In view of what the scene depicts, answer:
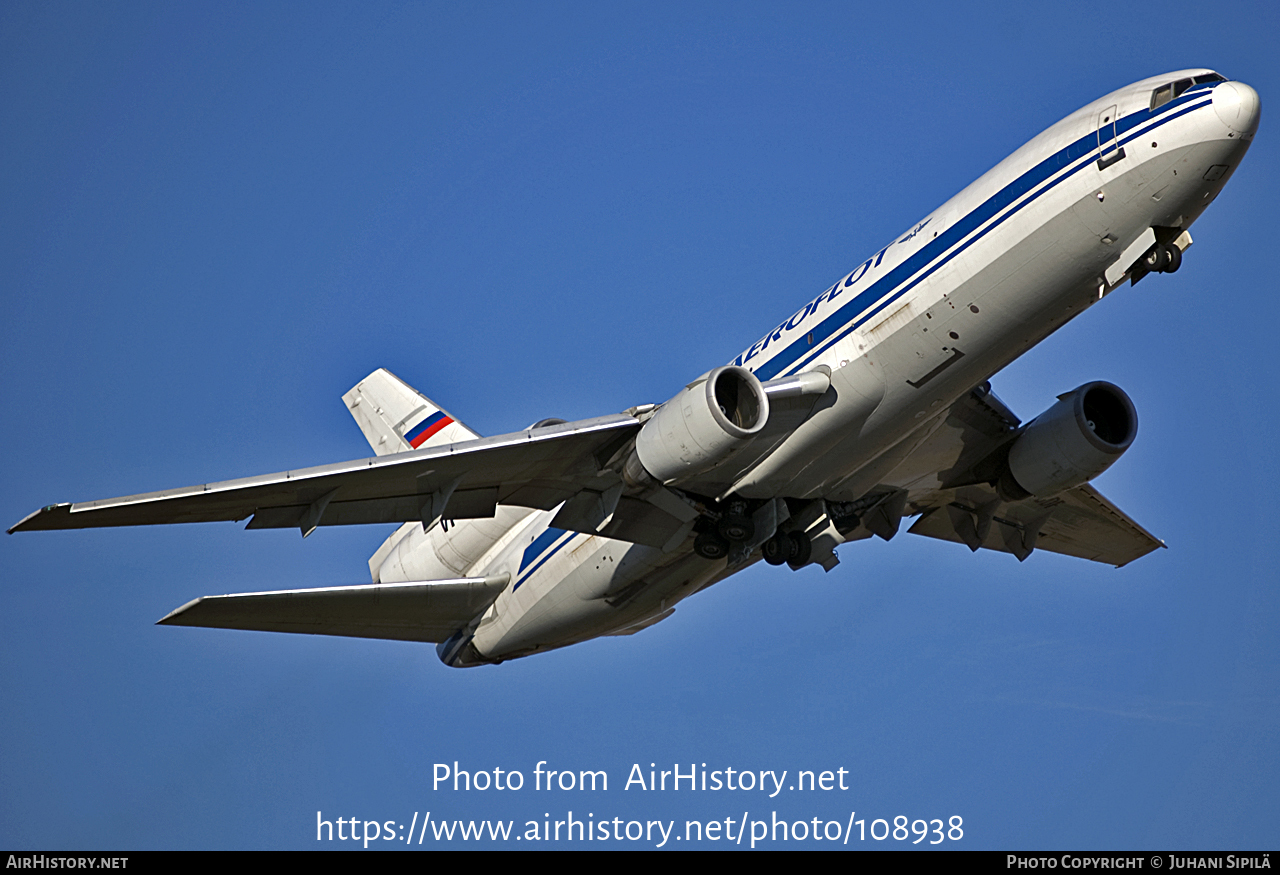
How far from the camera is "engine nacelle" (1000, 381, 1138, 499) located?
84.6ft

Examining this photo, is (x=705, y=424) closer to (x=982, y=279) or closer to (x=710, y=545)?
(x=710, y=545)

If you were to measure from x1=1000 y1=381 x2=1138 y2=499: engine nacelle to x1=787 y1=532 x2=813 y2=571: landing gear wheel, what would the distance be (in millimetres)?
4668

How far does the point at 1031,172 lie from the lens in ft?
67.7

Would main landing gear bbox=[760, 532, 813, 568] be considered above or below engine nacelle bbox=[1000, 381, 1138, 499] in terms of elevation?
below

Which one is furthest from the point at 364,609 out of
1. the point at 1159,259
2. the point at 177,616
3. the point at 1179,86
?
the point at 1179,86

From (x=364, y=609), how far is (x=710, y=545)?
714 centimetres

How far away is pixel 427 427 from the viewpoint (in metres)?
31.6

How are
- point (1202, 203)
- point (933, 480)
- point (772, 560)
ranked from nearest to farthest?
1. point (1202, 203)
2. point (772, 560)
3. point (933, 480)

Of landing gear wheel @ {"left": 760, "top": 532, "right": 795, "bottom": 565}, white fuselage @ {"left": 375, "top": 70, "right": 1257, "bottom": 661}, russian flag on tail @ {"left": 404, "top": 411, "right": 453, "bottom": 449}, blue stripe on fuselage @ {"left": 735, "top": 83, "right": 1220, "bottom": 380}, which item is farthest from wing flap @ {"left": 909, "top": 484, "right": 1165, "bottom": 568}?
russian flag on tail @ {"left": 404, "top": 411, "right": 453, "bottom": 449}

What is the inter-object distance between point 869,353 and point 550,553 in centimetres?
812

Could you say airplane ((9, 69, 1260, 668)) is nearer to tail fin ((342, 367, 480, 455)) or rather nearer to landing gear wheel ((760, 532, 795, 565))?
landing gear wheel ((760, 532, 795, 565))
